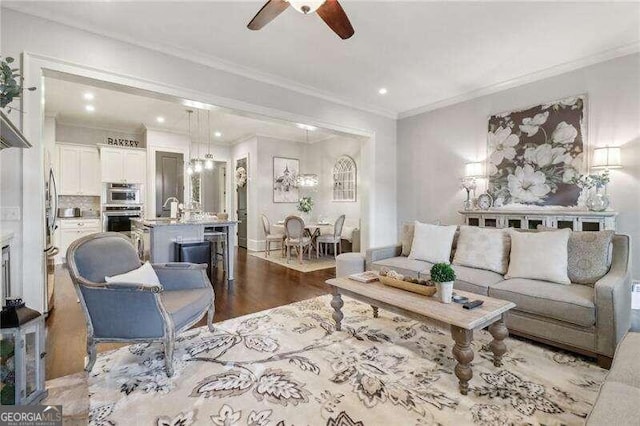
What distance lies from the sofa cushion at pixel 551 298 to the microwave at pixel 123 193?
687 centimetres

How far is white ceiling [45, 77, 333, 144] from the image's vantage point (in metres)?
4.74

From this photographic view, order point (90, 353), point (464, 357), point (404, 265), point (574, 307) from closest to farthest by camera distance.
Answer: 1. point (464, 357)
2. point (90, 353)
3. point (574, 307)
4. point (404, 265)

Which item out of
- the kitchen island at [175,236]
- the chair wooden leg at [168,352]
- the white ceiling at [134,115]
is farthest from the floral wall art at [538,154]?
the chair wooden leg at [168,352]

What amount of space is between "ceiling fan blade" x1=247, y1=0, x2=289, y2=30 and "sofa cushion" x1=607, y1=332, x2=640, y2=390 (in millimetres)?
2717

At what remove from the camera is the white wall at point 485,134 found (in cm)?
337

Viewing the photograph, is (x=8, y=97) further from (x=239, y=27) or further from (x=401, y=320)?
(x=401, y=320)

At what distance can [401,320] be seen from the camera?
9.86 ft

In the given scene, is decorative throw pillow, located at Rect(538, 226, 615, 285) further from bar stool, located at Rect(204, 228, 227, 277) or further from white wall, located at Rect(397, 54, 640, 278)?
bar stool, located at Rect(204, 228, 227, 277)

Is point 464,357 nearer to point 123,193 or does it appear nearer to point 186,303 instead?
point 186,303

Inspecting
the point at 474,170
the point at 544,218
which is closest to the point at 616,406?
the point at 544,218

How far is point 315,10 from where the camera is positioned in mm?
1988

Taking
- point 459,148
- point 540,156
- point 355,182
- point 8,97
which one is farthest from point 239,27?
point 355,182

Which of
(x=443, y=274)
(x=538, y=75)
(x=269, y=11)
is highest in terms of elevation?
(x=538, y=75)

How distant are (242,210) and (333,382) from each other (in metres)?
6.81
